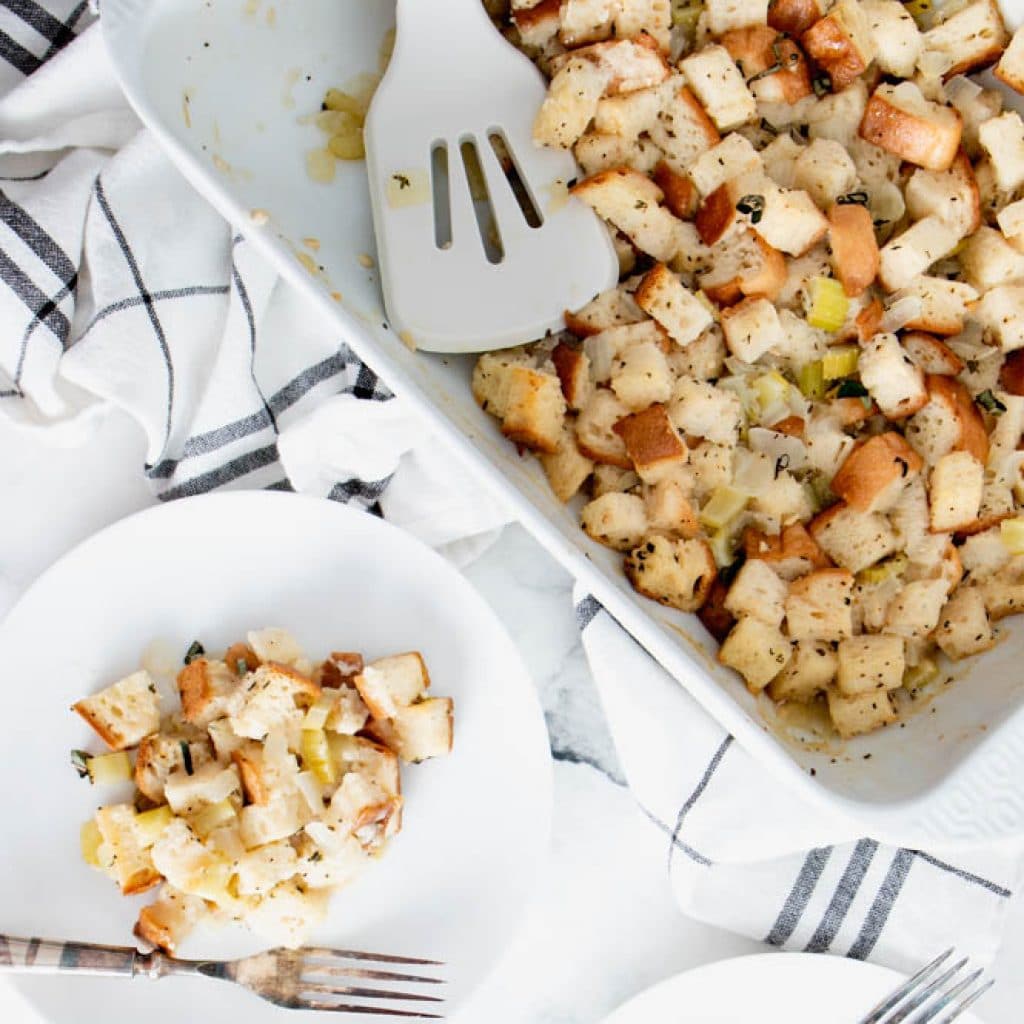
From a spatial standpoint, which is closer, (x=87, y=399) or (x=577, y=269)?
(x=577, y=269)

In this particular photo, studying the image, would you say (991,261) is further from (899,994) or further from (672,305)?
(899,994)

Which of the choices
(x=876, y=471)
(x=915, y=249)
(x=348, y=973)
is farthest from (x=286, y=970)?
(x=915, y=249)

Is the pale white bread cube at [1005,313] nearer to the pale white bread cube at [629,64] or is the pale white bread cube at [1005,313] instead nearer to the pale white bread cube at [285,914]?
the pale white bread cube at [629,64]

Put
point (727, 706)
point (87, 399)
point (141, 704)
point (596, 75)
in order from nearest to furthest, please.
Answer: point (727, 706) < point (596, 75) < point (141, 704) < point (87, 399)

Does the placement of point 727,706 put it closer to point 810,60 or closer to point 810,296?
point 810,296

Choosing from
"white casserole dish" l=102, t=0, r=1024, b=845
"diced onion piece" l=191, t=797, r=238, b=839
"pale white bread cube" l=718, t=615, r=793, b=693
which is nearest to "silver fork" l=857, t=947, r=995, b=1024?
"white casserole dish" l=102, t=0, r=1024, b=845

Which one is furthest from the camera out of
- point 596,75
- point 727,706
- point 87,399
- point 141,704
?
point 87,399

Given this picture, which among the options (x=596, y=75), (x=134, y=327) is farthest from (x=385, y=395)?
(x=596, y=75)
